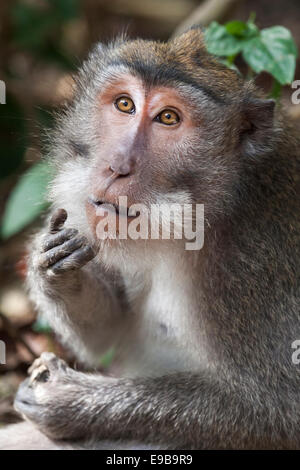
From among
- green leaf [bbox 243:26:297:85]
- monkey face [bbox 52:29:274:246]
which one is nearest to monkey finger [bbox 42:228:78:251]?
monkey face [bbox 52:29:274:246]

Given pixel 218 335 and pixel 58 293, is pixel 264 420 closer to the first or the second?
pixel 218 335

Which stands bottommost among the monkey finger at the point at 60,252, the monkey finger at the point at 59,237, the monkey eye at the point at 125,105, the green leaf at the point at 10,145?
the monkey finger at the point at 60,252

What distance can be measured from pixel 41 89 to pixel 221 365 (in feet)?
19.6

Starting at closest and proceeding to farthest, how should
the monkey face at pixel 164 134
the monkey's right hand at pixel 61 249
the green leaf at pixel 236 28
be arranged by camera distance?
the monkey face at pixel 164 134
the monkey's right hand at pixel 61 249
the green leaf at pixel 236 28

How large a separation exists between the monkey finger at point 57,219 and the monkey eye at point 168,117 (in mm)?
756

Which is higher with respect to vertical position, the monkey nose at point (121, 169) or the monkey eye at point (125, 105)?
→ the monkey eye at point (125, 105)

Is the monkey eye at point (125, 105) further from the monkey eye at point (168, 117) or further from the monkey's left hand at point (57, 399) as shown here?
the monkey's left hand at point (57, 399)

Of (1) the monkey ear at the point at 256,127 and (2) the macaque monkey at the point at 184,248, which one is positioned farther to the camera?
(1) the monkey ear at the point at 256,127

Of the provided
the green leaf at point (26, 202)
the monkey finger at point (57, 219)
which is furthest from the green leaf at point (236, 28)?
the monkey finger at point (57, 219)

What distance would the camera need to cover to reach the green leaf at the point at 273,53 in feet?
16.1

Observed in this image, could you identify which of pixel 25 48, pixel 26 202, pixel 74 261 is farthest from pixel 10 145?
pixel 74 261

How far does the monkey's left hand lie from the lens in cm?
424
